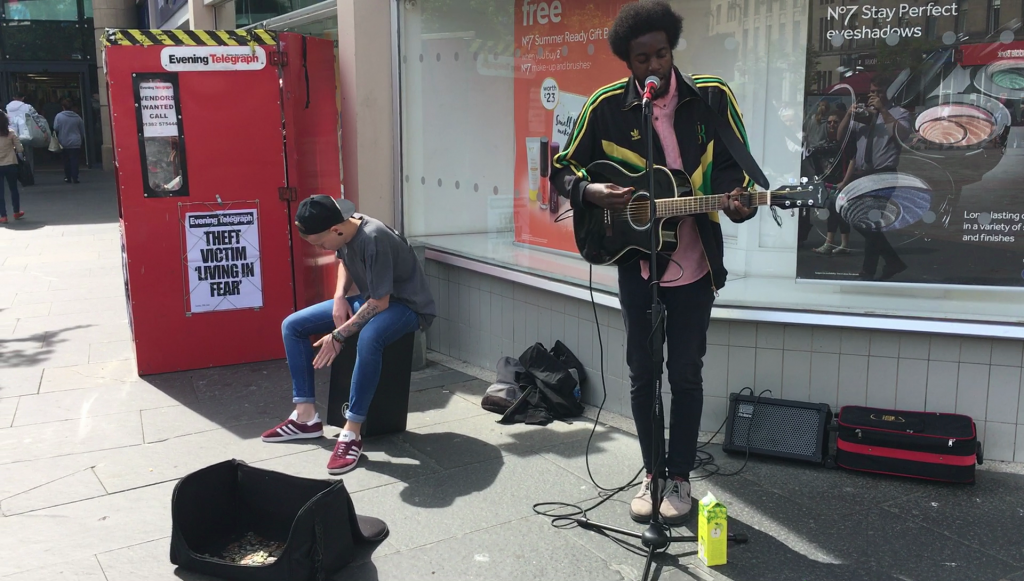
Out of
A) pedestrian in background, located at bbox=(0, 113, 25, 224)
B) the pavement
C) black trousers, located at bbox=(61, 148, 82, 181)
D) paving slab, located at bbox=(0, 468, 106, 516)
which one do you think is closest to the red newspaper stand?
the pavement

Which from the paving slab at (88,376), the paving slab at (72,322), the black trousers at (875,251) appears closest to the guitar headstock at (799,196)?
the black trousers at (875,251)

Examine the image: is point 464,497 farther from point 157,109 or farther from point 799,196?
point 157,109

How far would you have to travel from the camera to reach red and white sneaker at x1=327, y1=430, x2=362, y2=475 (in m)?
4.29

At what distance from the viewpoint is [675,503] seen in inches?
145

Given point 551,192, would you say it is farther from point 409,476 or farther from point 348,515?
point 348,515

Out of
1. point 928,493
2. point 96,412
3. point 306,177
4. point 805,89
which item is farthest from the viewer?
point 306,177

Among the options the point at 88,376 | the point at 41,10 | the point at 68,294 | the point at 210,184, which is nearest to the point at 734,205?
the point at 210,184

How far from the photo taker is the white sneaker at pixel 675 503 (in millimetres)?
3633

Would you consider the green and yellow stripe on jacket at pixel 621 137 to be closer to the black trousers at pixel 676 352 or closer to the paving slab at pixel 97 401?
the black trousers at pixel 676 352

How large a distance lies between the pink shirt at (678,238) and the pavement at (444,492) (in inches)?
42.3

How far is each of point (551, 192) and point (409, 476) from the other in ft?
8.72

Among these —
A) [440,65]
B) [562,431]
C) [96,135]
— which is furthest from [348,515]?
[96,135]

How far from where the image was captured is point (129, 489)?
409 centimetres

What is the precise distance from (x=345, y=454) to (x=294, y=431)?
20.9 inches
